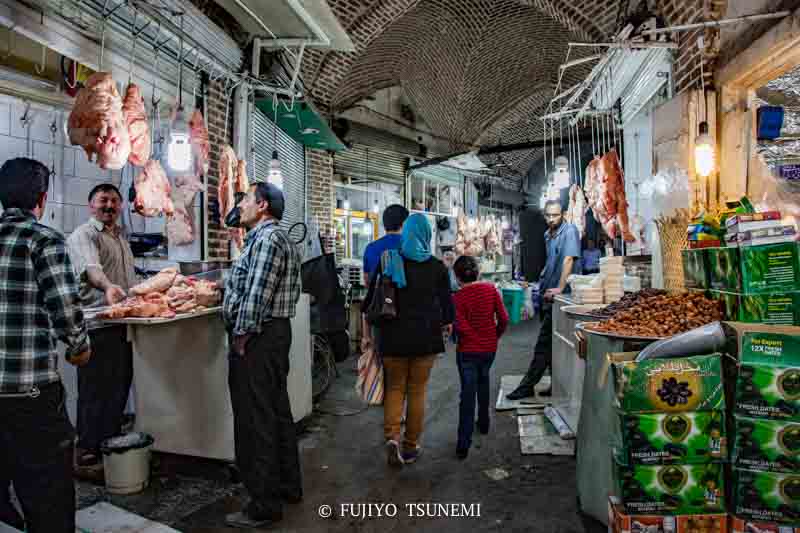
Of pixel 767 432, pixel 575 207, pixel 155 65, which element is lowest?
pixel 767 432

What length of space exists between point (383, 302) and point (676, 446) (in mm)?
2268

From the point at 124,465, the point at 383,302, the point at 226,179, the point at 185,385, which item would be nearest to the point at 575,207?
the point at 383,302

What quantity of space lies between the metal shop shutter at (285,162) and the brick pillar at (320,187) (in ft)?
0.54

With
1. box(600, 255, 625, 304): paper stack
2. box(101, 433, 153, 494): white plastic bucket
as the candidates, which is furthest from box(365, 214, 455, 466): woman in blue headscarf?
box(101, 433, 153, 494): white plastic bucket

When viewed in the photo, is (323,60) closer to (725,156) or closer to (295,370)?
(295,370)

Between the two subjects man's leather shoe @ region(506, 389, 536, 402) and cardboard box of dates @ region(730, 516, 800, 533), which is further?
man's leather shoe @ region(506, 389, 536, 402)

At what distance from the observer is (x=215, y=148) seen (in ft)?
18.4

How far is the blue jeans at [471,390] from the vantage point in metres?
4.44

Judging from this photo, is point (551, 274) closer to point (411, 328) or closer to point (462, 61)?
point (411, 328)

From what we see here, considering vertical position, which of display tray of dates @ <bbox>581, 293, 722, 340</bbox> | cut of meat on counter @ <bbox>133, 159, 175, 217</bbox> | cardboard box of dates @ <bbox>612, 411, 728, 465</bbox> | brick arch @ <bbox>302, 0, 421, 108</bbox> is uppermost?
brick arch @ <bbox>302, 0, 421, 108</bbox>

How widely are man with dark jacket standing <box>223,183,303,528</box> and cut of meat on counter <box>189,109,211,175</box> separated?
160cm

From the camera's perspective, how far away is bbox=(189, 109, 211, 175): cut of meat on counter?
4.53m

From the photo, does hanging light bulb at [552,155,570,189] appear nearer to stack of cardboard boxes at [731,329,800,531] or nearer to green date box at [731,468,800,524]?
stack of cardboard boxes at [731,329,800,531]

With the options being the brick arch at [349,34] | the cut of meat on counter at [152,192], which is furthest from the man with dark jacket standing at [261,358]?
the brick arch at [349,34]
